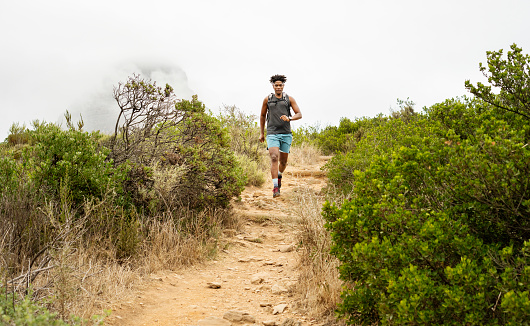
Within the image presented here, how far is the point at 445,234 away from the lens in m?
2.42

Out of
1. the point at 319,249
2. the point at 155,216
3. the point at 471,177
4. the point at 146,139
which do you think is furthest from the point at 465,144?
the point at 146,139

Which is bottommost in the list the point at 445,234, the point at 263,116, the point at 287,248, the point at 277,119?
the point at 287,248

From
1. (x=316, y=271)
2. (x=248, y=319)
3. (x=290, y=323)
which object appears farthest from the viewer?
(x=316, y=271)

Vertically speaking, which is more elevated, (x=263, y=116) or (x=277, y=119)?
(x=263, y=116)

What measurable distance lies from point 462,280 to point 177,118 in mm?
5405

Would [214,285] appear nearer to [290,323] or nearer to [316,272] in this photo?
[316,272]

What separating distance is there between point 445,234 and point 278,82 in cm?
599

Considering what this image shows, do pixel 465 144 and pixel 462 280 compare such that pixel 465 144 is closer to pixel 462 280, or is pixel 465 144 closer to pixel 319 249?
pixel 462 280

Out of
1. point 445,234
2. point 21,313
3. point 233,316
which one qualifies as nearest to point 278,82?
point 233,316

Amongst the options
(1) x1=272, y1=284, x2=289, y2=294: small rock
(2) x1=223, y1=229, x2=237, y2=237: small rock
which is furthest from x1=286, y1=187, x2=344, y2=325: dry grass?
(2) x1=223, y1=229, x2=237, y2=237: small rock

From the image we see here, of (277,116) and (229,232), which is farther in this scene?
(277,116)

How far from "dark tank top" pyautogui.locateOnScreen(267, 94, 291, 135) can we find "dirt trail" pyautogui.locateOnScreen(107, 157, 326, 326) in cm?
167

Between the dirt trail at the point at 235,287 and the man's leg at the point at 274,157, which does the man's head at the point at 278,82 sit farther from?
the dirt trail at the point at 235,287

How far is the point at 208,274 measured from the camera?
5160 mm
